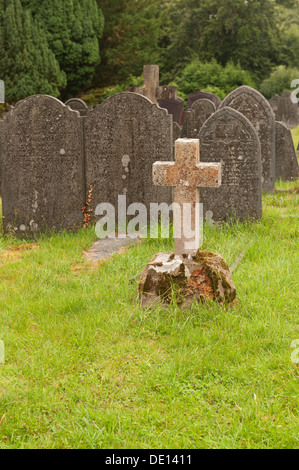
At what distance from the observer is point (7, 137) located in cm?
689

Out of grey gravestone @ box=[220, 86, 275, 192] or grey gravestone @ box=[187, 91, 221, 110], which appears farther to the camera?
grey gravestone @ box=[187, 91, 221, 110]

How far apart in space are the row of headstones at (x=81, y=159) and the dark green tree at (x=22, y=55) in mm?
10572

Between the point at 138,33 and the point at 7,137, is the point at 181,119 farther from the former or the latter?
the point at 138,33

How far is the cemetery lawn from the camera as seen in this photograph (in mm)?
2910

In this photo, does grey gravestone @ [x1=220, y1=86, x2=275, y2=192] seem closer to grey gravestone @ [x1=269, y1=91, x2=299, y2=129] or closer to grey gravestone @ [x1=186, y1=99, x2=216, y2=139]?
grey gravestone @ [x1=186, y1=99, x2=216, y2=139]

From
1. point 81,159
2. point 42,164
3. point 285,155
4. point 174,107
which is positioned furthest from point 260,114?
point 174,107

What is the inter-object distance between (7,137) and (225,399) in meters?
4.88

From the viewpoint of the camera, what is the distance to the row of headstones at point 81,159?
6.81 m

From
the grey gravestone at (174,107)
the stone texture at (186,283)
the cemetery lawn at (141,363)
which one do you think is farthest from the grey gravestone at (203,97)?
the stone texture at (186,283)

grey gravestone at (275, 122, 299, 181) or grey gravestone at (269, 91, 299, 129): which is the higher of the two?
grey gravestone at (269, 91, 299, 129)

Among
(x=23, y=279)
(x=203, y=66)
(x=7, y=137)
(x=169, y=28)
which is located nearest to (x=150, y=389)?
(x=23, y=279)

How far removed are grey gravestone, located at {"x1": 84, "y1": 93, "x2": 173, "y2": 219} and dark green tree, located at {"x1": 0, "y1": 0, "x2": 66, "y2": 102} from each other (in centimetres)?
1069

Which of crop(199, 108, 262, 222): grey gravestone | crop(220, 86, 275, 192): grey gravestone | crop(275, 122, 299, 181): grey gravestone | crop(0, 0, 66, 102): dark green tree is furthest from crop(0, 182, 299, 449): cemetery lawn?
crop(0, 0, 66, 102): dark green tree

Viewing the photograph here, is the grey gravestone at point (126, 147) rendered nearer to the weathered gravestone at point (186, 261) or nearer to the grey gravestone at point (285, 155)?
the weathered gravestone at point (186, 261)
